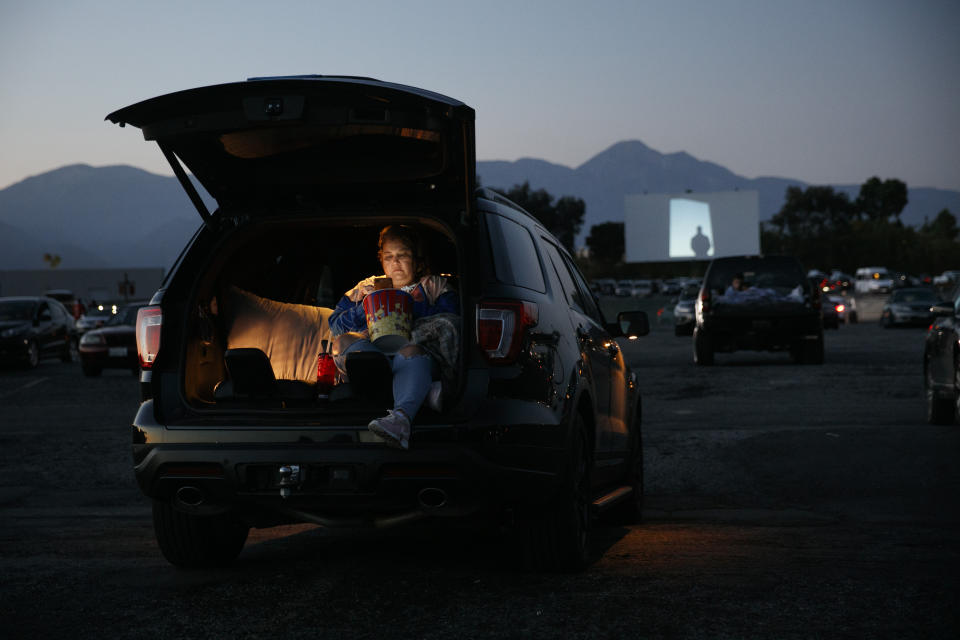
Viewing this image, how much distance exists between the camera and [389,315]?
603cm

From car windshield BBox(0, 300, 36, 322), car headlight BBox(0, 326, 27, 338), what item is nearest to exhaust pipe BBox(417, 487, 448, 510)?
car headlight BBox(0, 326, 27, 338)

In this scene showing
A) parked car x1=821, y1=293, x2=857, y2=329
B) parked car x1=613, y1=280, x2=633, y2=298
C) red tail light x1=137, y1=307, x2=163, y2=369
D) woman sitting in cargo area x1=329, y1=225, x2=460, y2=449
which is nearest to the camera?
woman sitting in cargo area x1=329, y1=225, x2=460, y2=449

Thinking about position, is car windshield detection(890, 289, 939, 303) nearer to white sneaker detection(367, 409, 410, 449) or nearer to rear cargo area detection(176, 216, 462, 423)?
rear cargo area detection(176, 216, 462, 423)

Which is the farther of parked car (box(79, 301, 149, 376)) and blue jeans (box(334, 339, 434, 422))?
parked car (box(79, 301, 149, 376))

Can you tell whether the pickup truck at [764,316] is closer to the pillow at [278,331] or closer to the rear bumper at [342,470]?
the pillow at [278,331]

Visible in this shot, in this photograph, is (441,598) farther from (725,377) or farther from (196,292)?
(725,377)

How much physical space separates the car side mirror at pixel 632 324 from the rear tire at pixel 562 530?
188 cm

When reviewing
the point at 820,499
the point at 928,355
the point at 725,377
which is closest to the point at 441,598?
the point at 820,499

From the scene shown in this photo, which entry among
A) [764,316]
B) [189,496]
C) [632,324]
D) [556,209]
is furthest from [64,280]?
[189,496]

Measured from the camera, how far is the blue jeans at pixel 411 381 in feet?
17.3

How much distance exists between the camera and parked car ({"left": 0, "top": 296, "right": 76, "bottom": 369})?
2681 centimetres

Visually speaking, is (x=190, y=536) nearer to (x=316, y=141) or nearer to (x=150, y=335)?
(x=150, y=335)

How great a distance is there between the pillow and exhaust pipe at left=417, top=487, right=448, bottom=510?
137 centimetres

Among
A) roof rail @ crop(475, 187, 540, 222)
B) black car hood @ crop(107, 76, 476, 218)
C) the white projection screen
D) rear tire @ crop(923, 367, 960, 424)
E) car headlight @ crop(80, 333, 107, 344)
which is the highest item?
the white projection screen
